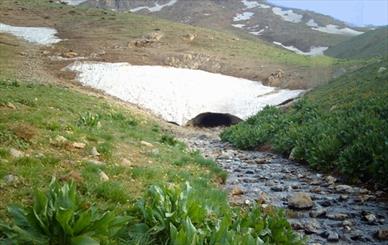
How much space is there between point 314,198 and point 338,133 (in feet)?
15.7

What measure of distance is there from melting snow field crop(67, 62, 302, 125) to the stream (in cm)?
1639

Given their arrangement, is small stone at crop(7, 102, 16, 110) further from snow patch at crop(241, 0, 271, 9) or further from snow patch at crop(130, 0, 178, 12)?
snow patch at crop(241, 0, 271, 9)

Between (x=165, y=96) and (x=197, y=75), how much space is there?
6.98 metres

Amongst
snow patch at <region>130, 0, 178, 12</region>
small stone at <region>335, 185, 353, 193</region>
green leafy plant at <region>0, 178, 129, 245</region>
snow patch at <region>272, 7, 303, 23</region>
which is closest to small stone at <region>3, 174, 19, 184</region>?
green leafy plant at <region>0, 178, 129, 245</region>

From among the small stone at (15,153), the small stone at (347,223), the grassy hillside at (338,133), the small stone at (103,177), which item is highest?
the small stone at (15,153)

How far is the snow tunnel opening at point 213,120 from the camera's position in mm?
31875

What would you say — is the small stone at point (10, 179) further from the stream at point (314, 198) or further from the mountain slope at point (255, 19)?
the mountain slope at point (255, 19)

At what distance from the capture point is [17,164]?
746 centimetres

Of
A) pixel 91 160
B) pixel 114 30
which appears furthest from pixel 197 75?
pixel 91 160

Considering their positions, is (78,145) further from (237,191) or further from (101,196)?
(237,191)

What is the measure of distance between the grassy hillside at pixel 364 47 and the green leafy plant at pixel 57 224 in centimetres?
6675

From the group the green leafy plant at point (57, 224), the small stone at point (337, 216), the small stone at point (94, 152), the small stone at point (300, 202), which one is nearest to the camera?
the green leafy plant at point (57, 224)

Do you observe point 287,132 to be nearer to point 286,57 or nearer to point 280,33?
point 286,57

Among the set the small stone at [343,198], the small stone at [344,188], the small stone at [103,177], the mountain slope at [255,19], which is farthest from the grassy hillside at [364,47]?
the small stone at [103,177]
